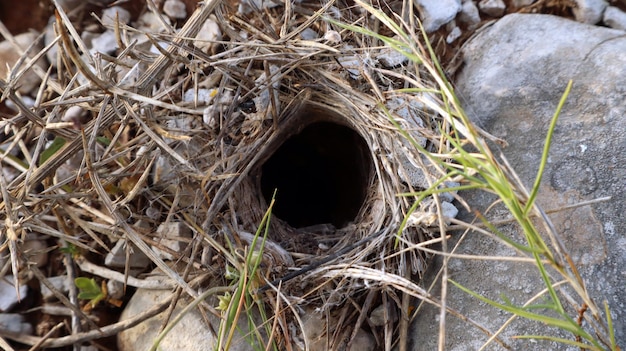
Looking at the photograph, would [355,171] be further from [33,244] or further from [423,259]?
[33,244]

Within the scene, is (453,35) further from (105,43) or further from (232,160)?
(105,43)

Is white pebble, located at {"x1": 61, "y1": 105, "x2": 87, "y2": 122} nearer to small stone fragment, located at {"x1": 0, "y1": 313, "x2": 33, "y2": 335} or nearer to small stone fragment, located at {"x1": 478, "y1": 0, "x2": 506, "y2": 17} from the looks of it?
small stone fragment, located at {"x1": 0, "y1": 313, "x2": 33, "y2": 335}

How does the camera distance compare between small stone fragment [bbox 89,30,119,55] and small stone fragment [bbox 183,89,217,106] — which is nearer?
small stone fragment [bbox 183,89,217,106]

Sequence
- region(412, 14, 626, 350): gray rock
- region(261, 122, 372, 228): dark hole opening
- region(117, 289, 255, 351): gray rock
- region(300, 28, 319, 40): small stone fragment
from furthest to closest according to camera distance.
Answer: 1. region(261, 122, 372, 228): dark hole opening
2. region(300, 28, 319, 40): small stone fragment
3. region(117, 289, 255, 351): gray rock
4. region(412, 14, 626, 350): gray rock

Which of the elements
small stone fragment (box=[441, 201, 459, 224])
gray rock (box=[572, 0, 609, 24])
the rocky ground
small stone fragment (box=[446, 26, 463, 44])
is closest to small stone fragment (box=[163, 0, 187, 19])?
the rocky ground

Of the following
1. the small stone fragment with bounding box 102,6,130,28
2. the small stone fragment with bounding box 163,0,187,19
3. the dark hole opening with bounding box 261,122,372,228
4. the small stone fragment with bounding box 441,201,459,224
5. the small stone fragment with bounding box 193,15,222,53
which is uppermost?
the small stone fragment with bounding box 102,6,130,28

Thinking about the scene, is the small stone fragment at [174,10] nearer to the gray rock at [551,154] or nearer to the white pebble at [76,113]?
the white pebble at [76,113]

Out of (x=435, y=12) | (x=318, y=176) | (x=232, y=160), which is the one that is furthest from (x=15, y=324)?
(x=435, y=12)

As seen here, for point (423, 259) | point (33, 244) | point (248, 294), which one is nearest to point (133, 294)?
point (33, 244)
